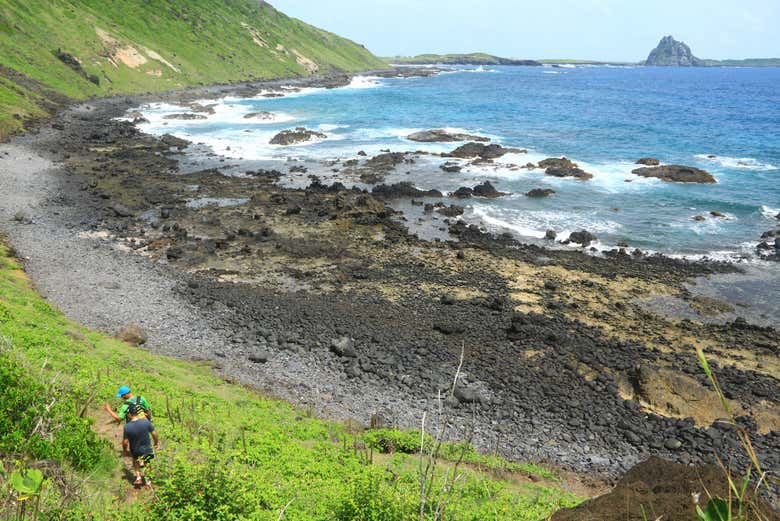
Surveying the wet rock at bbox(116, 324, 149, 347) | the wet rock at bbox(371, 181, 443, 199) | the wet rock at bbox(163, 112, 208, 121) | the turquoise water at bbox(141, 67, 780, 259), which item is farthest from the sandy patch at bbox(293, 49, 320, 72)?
the wet rock at bbox(116, 324, 149, 347)

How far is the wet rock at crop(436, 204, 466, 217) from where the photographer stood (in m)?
39.9

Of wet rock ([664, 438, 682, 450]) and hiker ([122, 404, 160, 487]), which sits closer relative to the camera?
hiker ([122, 404, 160, 487])

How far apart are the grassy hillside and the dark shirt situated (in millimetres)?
54552

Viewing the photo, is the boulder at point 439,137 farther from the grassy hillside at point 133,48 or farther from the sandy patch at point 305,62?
the sandy patch at point 305,62

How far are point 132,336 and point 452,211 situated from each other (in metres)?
25.9

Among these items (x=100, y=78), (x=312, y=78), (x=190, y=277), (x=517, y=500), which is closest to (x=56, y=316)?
(x=190, y=277)

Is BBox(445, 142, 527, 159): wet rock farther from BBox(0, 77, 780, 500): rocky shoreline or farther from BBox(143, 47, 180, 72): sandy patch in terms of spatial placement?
BBox(143, 47, 180, 72): sandy patch

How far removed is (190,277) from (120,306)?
182 inches

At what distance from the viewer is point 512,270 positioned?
3014 centimetres

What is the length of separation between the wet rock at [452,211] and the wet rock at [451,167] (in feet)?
43.4

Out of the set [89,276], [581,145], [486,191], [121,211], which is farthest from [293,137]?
[89,276]

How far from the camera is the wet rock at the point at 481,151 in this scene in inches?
2317

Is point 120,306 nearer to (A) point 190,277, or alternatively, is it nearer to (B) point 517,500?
(A) point 190,277

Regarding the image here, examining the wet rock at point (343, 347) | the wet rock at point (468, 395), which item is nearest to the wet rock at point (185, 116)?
the wet rock at point (343, 347)
